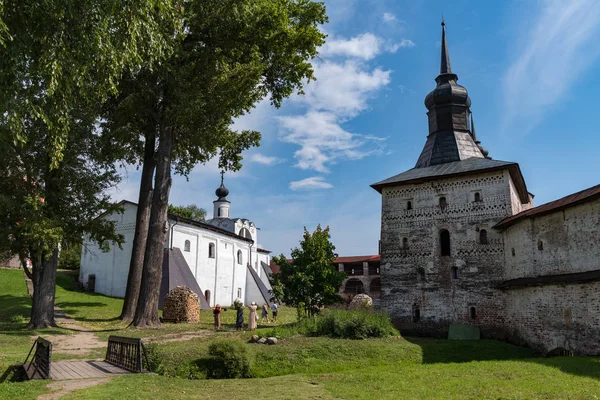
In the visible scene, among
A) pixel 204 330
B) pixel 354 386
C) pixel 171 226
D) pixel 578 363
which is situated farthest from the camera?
pixel 171 226

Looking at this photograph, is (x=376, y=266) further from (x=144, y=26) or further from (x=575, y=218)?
(x=144, y=26)

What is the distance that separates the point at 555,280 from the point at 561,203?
3053 millimetres

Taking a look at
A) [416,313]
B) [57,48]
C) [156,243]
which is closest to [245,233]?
[416,313]

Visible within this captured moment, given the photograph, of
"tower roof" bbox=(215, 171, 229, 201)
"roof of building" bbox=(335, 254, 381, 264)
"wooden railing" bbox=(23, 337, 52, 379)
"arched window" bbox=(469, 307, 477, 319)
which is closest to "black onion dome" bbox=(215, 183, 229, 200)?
"tower roof" bbox=(215, 171, 229, 201)

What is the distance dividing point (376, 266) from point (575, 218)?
32889 mm

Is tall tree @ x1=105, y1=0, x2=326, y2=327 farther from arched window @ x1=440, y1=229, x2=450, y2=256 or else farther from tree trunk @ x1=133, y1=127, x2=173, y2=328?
arched window @ x1=440, y1=229, x2=450, y2=256

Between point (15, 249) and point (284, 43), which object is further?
point (284, 43)

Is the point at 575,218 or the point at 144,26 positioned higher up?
the point at 144,26

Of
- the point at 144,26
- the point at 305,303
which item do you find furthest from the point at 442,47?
the point at 144,26

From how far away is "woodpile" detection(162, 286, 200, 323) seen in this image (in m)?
21.4

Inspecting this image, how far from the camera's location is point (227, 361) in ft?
40.0

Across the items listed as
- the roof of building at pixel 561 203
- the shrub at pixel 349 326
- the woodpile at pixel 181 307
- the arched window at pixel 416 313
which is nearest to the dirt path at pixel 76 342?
the woodpile at pixel 181 307

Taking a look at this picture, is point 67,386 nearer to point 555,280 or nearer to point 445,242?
point 555,280

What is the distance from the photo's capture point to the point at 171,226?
32.6 metres
